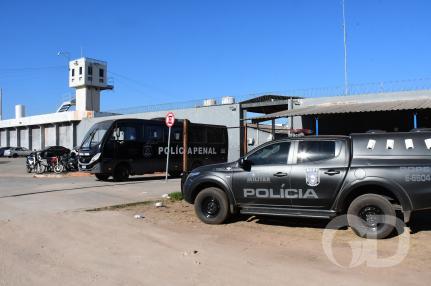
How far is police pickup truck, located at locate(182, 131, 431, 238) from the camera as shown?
26.2ft

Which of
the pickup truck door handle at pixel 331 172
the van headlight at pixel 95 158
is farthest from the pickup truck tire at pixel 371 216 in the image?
the van headlight at pixel 95 158

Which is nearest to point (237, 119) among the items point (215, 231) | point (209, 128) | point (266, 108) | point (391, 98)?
point (266, 108)

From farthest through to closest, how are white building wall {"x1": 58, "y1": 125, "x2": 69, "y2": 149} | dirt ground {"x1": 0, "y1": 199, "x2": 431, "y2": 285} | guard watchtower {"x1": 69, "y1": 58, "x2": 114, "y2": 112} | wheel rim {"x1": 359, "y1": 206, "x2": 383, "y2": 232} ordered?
guard watchtower {"x1": 69, "y1": 58, "x2": 114, "y2": 112} → white building wall {"x1": 58, "y1": 125, "x2": 69, "y2": 149} → wheel rim {"x1": 359, "y1": 206, "x2": 383, "y2": 232} → dirt ground {"x1": 0, "y1": 199, "x2": 431, "y2": 285}

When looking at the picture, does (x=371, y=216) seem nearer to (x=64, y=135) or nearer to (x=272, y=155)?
(x=272, y=155)

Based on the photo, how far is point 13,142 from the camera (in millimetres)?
65750

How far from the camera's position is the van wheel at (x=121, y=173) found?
21.1m

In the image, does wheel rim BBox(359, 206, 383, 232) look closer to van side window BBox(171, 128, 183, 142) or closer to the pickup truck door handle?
the pickup truck door handle

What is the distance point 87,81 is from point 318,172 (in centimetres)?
5986

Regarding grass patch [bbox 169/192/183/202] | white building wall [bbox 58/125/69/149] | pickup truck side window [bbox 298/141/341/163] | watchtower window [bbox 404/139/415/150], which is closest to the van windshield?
grass patch [bbox 169/192/183/202]

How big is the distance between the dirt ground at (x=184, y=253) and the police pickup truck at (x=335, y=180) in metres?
0.42

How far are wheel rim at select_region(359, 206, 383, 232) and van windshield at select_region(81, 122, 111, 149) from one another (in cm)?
1441

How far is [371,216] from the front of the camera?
8195 mm

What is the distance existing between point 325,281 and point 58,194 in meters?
11.1

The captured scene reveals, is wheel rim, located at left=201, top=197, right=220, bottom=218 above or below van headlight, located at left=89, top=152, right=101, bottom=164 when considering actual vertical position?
below
